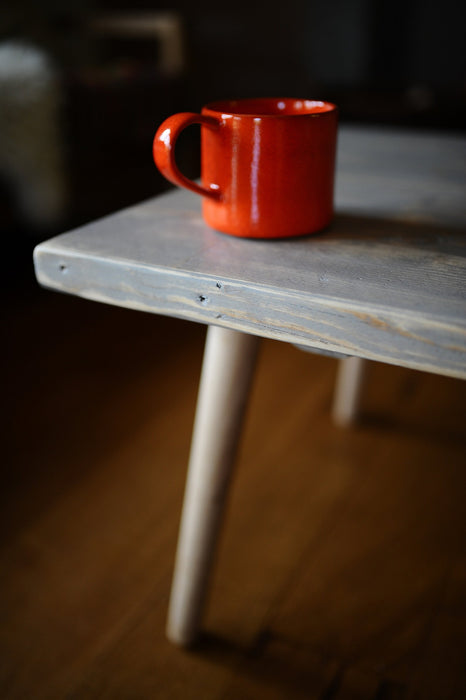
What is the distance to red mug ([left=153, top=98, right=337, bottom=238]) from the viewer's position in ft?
1.25

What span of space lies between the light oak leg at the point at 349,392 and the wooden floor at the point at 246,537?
2 cm

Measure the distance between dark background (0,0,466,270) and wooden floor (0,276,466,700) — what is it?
1.92ft

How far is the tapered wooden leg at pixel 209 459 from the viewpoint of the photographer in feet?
1.52

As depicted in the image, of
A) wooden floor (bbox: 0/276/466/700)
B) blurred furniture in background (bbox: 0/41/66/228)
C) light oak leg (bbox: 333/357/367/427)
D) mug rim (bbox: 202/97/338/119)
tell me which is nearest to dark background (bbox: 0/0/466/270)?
blurred furniture in background (bbox: 0/41/66/228)

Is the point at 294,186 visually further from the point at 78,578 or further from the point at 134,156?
the point at 134,156

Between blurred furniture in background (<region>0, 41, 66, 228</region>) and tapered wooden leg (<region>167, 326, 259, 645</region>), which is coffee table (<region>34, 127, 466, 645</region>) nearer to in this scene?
tapered wooden leg (<region>167, 326, 259, 645</region>)

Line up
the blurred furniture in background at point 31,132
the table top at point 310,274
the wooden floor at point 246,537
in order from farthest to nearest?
the blurred furniture in background at point 31,132 → the wooden floor at point 246,537 → the table top at point 310,274

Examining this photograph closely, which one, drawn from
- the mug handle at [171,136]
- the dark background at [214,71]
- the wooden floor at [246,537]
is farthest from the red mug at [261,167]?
the dark background at [214,71]

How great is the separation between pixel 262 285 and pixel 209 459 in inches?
7.7

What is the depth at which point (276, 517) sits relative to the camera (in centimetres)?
74

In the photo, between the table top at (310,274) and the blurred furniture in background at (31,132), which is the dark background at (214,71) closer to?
the blurred furniture in background at (31,132)

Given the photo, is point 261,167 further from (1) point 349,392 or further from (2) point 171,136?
(1) point 349,392

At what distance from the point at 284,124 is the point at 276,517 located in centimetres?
50

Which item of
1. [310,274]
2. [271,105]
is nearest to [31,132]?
[271,105]
